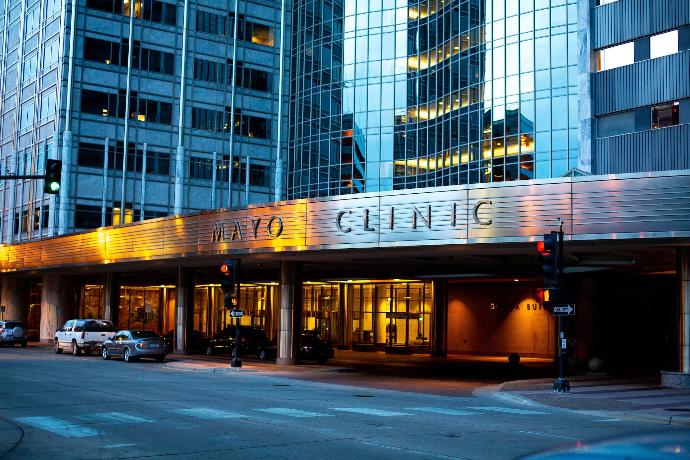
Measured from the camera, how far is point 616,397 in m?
25.1

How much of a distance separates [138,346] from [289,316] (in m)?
7.08

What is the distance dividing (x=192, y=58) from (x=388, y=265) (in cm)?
3213

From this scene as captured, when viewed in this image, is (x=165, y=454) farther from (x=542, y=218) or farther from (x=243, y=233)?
(x=243, y=233)

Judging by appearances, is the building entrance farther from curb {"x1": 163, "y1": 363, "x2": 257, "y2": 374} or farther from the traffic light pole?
the traffic light pole

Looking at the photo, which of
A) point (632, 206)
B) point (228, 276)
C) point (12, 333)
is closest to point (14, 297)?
point (12, 333)

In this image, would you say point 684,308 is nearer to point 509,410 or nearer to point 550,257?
point 550,257

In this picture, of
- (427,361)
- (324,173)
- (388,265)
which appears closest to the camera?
(388,265)

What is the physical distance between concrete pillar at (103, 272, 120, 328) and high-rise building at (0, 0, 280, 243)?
27.5 feet

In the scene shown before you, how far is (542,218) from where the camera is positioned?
26.8m

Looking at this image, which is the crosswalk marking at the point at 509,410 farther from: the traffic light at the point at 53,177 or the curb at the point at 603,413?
the traffic light at the point at 53,177

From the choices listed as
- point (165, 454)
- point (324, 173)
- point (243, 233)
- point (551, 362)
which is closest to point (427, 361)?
point (551, 362)

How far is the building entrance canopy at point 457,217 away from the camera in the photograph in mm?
25422

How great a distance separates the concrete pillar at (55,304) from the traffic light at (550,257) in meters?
44.0

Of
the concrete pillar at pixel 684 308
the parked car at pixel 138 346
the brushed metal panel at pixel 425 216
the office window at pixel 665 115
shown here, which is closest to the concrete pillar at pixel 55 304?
the parked car at pixel 138 346
